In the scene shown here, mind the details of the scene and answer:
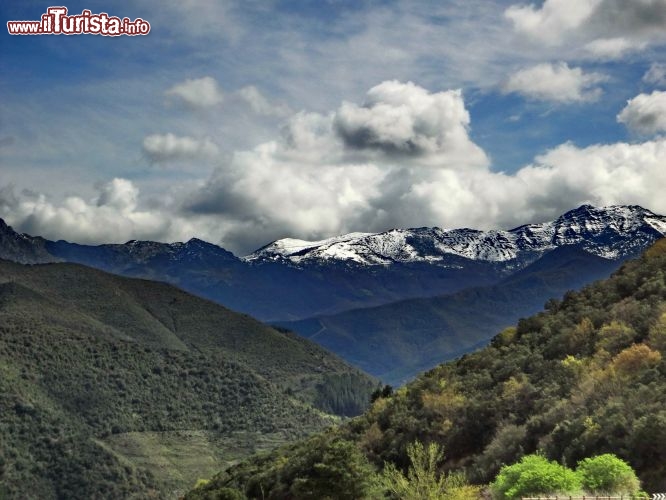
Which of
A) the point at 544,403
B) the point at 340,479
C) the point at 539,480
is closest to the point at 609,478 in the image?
the point at 539,480

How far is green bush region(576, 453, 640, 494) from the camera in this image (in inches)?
1406

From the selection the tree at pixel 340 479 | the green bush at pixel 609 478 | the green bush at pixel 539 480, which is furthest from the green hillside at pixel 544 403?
the green bush at pixel 539 480

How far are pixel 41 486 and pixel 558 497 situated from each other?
619 ft

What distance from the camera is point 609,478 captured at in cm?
3594

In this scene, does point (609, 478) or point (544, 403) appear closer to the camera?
point (609, 478)

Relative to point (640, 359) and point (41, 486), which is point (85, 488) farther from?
point (640, 359)

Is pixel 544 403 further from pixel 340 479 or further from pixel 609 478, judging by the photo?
pixel 609 478

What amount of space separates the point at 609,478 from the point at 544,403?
75.0 ft

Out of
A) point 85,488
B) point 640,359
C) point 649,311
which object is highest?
point 649,311

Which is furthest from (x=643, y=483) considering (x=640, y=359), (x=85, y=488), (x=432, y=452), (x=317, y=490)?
(x=85, y=488)

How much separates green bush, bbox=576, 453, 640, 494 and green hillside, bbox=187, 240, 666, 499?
539 cm

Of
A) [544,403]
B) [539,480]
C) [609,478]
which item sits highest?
[544,403]

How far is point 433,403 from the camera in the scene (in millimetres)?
70062

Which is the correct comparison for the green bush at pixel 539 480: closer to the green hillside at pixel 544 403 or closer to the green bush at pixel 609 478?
the green bush at pixel 609 478
